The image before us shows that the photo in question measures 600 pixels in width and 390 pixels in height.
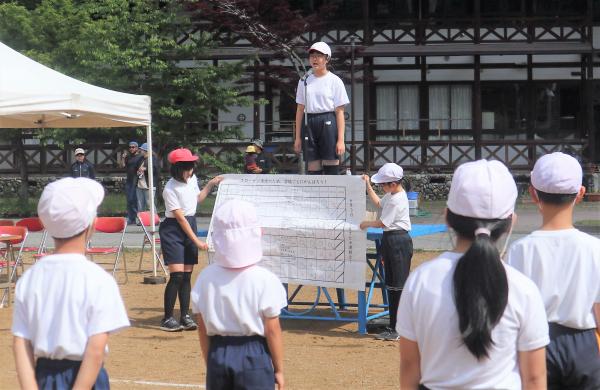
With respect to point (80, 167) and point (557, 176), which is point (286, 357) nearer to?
point (557, 176)

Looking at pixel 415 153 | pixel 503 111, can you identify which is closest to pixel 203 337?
pixel 415 153

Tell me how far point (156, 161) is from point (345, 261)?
1292cm

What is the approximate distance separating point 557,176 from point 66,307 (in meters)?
2.00

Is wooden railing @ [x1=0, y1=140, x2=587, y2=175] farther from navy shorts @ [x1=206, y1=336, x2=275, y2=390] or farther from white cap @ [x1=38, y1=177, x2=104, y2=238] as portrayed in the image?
white cap @ [x1=38, y1=177, x2=104, y2=238]

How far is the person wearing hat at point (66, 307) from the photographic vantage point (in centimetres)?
336

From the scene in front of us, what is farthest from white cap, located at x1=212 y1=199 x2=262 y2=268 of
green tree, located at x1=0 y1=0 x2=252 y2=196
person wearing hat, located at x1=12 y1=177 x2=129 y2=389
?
green tree, located at x1=0 y1=0 x2=252 y2=196

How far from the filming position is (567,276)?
357cm

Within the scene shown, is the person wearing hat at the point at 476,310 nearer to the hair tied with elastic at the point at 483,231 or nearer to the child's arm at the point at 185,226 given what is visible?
the hair tied with elastic at the point at 483,231

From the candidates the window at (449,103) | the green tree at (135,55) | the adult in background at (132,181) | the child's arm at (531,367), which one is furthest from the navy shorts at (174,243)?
the window at (449,103)

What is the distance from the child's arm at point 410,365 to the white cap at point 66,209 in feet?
4.38

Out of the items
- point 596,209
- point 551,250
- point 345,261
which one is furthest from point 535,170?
point 596,209

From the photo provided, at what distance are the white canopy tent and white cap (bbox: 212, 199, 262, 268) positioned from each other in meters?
6.71

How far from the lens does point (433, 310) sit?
9.39ft

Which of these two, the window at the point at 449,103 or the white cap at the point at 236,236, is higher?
the window at the point at 449,103
